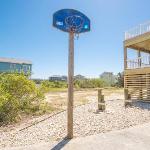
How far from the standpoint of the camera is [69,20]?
663 centimetres

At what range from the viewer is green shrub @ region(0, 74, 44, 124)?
9.51 meters

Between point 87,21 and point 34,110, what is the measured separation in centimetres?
602

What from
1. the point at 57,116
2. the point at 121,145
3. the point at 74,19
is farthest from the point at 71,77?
the point at 57,116

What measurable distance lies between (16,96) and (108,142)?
597cm

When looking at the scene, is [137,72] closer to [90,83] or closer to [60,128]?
[60,128]

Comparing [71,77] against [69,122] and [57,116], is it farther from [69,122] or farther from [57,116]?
[57,116]

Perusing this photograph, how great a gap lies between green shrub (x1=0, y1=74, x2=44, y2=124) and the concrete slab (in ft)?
13.4

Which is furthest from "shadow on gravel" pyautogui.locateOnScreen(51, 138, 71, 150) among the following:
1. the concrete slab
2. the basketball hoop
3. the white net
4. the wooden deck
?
A: the wooden deck

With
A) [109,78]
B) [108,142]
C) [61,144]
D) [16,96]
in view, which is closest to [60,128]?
[61,144]

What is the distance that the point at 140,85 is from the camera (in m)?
16.3

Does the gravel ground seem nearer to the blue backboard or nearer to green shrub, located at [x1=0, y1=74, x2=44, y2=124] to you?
green shrub, located at [x1=0, y1=74, x2=44, y2=124]

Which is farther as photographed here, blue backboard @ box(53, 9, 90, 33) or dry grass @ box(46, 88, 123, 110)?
dry grass @ box(46, 88, 123, 110)

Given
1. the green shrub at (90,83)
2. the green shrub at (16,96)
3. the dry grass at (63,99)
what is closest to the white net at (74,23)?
the green shrub at (16,96)

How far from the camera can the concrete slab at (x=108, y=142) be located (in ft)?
17.9
